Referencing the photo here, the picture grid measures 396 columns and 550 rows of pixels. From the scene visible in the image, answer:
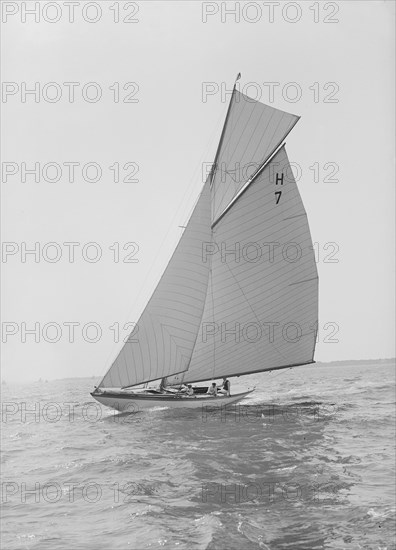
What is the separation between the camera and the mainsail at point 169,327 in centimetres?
3622

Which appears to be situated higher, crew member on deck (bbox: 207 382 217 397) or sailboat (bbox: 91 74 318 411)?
sailboat (bbox: 91 74 318 411)

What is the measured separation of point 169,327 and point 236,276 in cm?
478

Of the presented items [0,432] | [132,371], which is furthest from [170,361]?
[0,432]

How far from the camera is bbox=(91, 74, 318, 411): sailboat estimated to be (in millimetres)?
36531

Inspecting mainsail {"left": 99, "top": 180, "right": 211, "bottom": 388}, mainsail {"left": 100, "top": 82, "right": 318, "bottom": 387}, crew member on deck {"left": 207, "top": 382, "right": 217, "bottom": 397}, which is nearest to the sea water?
crew member on deck {"left": 207, "top": 382, "right": 217, "bottom": 397}

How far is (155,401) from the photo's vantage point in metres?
37.5

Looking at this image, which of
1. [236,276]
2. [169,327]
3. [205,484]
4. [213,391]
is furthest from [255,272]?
[205,484]

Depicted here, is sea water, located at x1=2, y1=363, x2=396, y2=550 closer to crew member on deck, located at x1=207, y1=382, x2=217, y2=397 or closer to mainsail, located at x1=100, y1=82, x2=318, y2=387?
crew member on deck, located at x1=207, y1=382, x2=217, y2=397

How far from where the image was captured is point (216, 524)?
15172 millimetres

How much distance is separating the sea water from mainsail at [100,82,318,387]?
353 centimetres

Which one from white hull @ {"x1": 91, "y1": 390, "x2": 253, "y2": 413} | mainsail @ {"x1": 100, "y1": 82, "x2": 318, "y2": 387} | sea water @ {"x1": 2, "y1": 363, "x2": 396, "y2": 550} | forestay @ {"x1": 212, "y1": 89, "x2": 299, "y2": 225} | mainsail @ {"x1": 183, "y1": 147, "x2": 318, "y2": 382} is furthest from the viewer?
forestay @ {"x1": 212, "y1": 89, "x2": 299, "y2": 225}

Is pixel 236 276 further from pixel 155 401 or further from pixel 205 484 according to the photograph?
pixel 205 484

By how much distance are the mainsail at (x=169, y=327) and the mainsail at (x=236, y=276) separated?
0.05m

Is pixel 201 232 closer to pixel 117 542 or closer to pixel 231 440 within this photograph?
pixel 231 440
